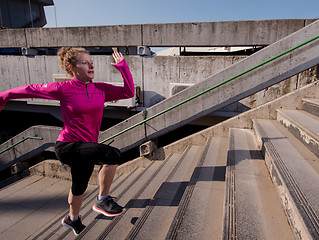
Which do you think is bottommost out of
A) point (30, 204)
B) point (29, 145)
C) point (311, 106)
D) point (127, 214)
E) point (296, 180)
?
point (30, 204)

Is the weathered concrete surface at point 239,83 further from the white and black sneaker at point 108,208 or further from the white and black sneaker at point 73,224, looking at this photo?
the white and black sneaker at point 73,224

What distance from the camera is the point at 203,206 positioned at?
204 centimetres

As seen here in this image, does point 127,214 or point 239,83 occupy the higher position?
point 239,83

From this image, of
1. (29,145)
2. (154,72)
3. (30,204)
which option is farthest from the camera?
(29,145)

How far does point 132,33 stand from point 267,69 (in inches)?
176

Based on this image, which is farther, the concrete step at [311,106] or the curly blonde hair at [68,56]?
the concrete step at [311,106]

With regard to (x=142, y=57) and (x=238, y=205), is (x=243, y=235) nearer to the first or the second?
(x=238, y=205)

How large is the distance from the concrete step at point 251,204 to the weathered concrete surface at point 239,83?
5.41 ft

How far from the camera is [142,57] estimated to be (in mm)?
6461

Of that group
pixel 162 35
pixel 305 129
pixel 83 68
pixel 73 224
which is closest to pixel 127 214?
pixel 73 224

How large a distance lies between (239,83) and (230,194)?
2695 millimetres

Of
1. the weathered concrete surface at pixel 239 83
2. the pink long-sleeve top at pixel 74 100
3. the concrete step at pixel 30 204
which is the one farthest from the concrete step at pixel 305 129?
the concrete step at pixel 30 204

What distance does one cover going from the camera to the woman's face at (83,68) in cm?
204

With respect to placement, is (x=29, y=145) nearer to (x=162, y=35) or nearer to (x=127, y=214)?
(x=127, y=214)
